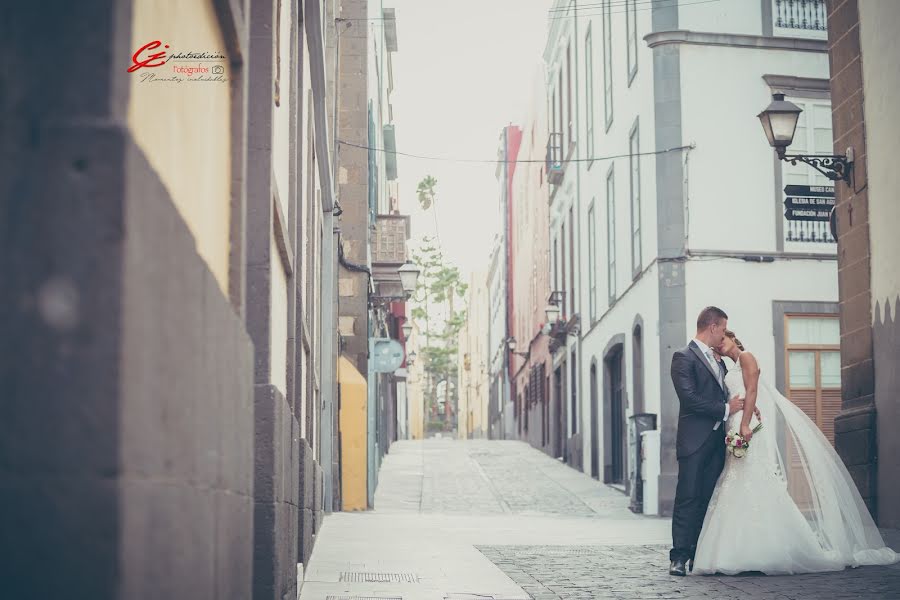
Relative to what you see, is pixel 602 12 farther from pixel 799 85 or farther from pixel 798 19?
pixel 799 85

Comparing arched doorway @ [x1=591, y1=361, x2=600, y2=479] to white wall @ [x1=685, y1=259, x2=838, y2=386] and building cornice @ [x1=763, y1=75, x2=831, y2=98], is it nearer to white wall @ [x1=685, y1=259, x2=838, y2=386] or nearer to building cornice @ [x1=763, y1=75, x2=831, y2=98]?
white wall @ [x1=685, y1=259, x2=838, y2=386]

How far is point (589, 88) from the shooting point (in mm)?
27891

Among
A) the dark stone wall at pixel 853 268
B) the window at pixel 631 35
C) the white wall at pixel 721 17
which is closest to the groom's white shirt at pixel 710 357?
the dark stone wall at pixel 853 268

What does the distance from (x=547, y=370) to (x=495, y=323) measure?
94.4ft

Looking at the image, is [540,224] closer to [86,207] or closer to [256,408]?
[256,408]

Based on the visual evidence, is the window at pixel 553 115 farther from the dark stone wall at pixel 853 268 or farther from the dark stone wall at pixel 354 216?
the dark stone wall at pixel 853 268

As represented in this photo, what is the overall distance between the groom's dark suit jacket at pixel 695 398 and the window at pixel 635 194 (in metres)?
12.5

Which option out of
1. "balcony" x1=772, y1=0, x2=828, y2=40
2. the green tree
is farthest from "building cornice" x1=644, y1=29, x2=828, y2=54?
the green tree

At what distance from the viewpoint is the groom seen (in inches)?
345

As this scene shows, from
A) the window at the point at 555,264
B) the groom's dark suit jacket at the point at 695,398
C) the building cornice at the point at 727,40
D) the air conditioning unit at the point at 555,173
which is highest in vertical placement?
the building cornice at the point at 727,40

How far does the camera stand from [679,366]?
350 inches

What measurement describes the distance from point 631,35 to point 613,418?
7624 mm

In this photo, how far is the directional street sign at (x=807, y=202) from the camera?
49.1 feet

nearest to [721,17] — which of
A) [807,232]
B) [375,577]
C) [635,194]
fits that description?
[635,194]
